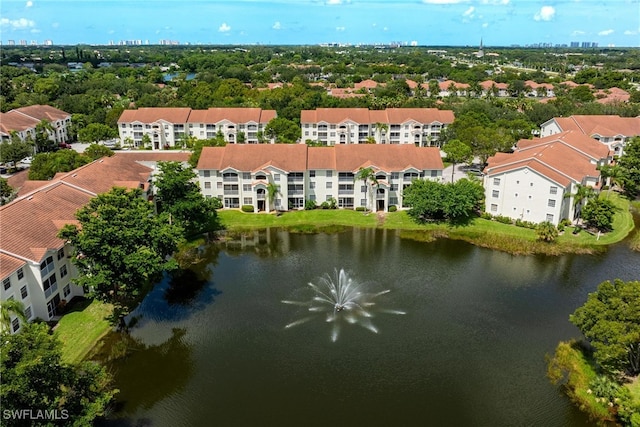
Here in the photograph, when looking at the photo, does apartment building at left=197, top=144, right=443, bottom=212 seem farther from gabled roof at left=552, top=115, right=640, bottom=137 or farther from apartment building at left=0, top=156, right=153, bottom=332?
gabled roof at left=552, top=115, right=640, bottom=137

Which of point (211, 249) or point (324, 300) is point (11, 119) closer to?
point (211, 249)

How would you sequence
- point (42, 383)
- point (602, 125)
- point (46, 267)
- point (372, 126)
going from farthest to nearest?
point (372, 126) < point (602, 125) < point (46, 267) < point (42, 383)

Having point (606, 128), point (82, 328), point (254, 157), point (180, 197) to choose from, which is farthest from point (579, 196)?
point (82, 328)

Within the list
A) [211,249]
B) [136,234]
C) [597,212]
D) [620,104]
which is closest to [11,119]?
[211,249]

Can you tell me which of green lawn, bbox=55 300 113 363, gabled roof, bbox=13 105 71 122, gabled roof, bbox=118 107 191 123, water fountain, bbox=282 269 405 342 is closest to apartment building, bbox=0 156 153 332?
→ green lawn, bbox=55 300 113 363

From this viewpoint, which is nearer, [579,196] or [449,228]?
[579,196]

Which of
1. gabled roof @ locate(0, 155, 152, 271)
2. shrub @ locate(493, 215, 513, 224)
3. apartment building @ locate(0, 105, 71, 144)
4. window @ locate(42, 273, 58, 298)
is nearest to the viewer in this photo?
gabled roof @ locate(0, 155, 152, 271)

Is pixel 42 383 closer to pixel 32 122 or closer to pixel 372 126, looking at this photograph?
pixel 372 126
